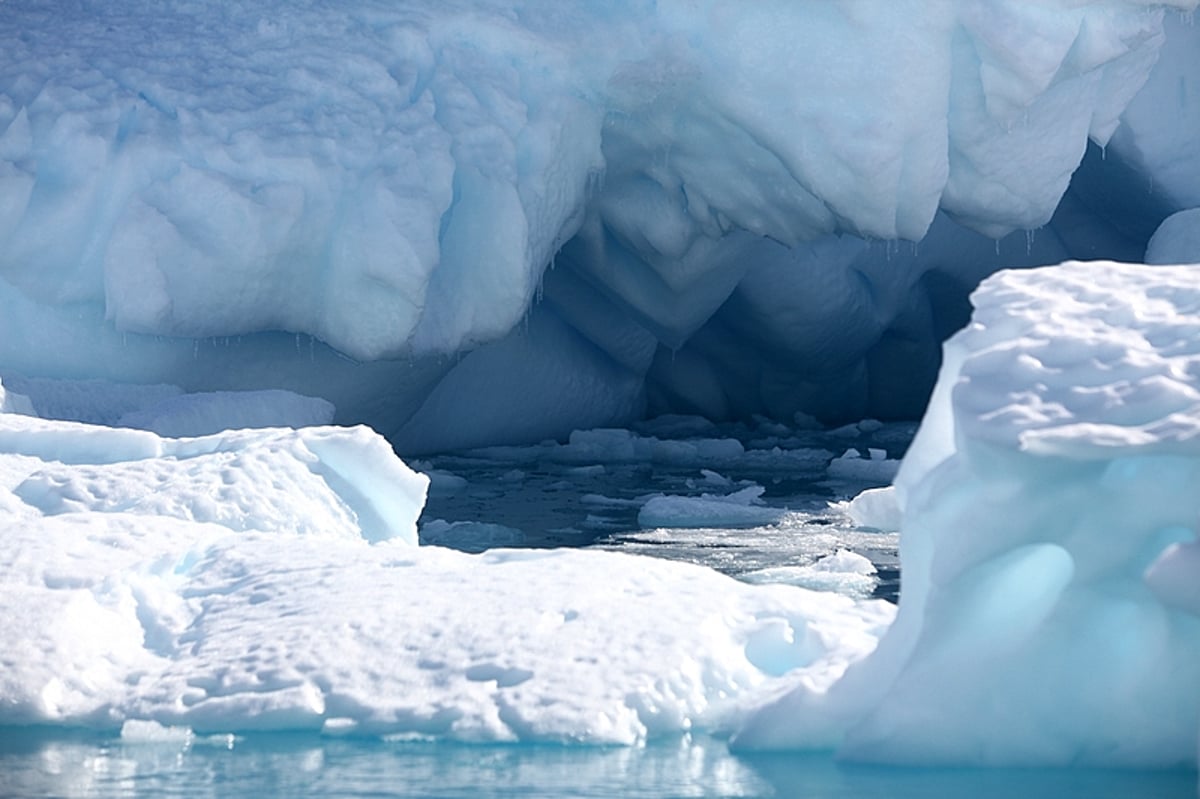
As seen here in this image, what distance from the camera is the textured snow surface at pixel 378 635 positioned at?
339 cm

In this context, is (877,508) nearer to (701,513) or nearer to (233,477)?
(701,513)

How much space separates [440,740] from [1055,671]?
1248 mm

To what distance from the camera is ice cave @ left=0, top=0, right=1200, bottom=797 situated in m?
2.97

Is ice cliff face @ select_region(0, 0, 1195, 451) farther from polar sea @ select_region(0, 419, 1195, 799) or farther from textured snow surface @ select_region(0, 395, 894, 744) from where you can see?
polar sea @ select_region(0, 419, 1195, 799)

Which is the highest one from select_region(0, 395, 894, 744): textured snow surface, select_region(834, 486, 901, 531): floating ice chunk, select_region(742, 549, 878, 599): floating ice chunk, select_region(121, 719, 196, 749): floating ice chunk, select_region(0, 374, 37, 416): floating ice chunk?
select_region(0, 374, 37, 416): floating ice chunk

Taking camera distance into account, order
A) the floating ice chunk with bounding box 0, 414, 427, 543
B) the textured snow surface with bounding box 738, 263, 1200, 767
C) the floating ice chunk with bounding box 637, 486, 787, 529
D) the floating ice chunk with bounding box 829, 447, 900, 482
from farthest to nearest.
A: the floating ice chunk with bounding box 829, 447, 900, 482, the floating ice chunk with bounding box 637, 486, 787, 529, the floating ice chunk with bounding box 0, 414, 427, 543, the textured snow surface with bounding box 738, 263, 1200, 767

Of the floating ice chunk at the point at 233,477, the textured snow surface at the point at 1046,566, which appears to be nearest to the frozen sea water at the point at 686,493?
the floating ice chunk at the point at 233,477

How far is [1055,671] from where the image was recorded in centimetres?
296

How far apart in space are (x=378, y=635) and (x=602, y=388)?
8.03 meters

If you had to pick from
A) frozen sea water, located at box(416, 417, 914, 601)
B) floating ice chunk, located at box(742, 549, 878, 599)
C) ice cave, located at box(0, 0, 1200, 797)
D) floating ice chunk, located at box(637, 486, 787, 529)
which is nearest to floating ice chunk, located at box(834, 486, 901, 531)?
ice cave, located at box(0, 0, 1200, 797)

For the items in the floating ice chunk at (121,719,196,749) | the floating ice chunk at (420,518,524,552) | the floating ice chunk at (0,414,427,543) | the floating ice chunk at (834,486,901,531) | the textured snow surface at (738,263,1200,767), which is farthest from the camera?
the floating ice chunk at (420,518,524,552)

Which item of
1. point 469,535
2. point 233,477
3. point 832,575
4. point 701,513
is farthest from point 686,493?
point 233,477

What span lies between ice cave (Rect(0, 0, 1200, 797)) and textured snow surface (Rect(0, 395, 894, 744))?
13 mm

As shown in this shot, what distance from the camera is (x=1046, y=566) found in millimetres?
3051
